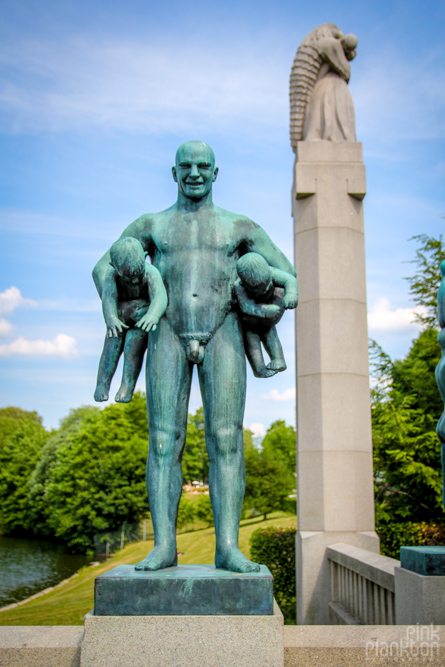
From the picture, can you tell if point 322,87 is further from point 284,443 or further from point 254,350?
point 284,443

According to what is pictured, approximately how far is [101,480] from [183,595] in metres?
35.7

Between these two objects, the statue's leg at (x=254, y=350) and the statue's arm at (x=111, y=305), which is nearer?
the statue's arm at (x=111, y=305)

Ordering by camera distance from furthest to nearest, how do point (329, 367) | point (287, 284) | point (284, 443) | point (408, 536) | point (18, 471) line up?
point (18, 471) → point (284, 443) → point (408, 536) → point (329, 367) → point (287, 284)

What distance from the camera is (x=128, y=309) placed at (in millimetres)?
4133

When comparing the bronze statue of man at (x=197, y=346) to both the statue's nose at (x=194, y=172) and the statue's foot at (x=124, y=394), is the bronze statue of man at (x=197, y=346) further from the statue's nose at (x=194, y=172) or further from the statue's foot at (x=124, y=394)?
the statue's foot at (x=124, y=394)

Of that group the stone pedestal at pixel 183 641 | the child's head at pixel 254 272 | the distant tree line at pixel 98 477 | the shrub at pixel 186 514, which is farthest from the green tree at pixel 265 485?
the stone pedestal at pixel 183 641

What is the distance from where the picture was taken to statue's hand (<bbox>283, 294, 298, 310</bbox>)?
13.1 ft

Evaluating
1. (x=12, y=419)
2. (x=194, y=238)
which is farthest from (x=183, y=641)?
(x=12, y=419)

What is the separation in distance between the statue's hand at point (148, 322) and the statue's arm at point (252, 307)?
0.59 metres

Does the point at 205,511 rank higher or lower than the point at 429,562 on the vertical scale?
lower

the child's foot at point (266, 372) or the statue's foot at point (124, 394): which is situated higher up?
the child's foot at point (266, 372)

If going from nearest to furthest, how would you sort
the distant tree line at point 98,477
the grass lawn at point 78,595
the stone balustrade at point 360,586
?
the stone balustrade at point 360,586, the grass lawn at point 78,595, the distant tree line at point 98,477

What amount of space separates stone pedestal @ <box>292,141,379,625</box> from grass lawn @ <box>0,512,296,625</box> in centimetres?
658

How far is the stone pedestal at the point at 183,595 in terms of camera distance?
3.38 metres
